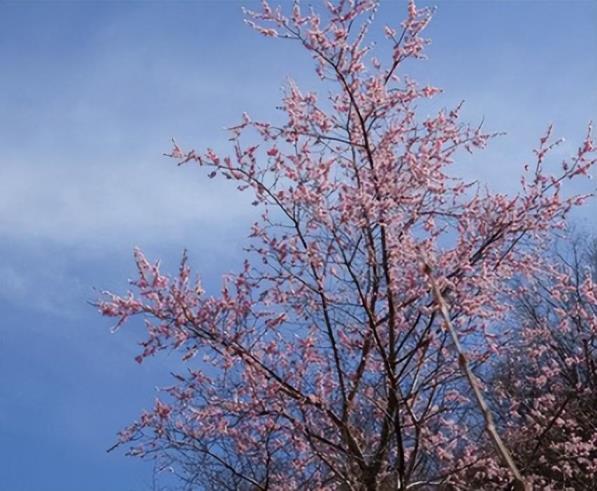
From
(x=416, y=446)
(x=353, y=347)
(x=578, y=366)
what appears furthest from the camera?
(x=578, y=366)

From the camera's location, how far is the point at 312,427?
20.2ft

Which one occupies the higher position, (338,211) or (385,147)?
(385,147)

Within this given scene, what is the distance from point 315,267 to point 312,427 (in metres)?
1.29

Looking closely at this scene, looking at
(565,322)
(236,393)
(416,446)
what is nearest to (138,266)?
(236,393)

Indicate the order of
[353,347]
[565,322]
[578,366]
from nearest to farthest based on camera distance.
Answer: [353,347], [565,322], [578,366]

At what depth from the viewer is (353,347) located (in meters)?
→ 6.04

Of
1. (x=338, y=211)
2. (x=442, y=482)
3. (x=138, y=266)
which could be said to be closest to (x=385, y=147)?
(x=338, y=211)

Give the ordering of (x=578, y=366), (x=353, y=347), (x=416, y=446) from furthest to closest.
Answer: (x=578, y=366), (x=353, y=347), (x=416, y=446)

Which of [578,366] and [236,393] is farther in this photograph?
Result: [578,366]

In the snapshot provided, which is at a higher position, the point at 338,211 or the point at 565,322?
the point at 565,322

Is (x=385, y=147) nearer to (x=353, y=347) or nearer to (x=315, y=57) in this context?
(x=315, y=57)

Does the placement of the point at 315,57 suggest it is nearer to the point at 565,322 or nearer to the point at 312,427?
the point at 312,427

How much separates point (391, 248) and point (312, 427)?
5.21ft

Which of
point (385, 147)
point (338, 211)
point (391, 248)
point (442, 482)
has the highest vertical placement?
point (385, 147)
